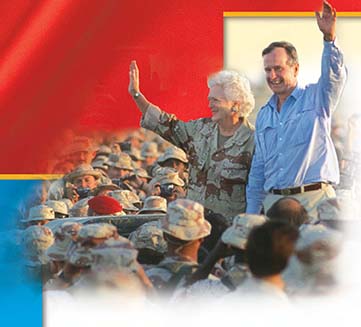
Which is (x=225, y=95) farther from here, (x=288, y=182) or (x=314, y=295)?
(x=314, y=295)

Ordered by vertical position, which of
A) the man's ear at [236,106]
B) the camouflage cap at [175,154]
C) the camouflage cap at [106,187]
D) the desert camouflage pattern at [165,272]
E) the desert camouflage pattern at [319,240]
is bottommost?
the desert camouflage pattern at [165,272]

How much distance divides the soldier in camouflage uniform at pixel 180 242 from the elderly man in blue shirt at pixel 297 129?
0.20m

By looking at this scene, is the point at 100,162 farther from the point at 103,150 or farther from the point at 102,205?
the point at 102,205

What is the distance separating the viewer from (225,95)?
6.14m

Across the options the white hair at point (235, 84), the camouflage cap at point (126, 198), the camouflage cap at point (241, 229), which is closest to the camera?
the camouflage cap at point (241, 229)

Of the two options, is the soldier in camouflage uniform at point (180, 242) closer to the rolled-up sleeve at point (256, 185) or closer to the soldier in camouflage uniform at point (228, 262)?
the soldier in camouflage uniform at point (228, 262)

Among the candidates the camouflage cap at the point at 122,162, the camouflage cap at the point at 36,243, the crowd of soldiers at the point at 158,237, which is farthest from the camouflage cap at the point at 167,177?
the camouflage cap at the point at 36,243

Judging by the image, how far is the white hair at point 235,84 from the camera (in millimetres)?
6109

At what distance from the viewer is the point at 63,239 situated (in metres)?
6.14

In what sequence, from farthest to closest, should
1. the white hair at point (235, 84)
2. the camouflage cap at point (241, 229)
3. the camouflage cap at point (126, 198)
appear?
the camouflage cap at point (126, 198) → the white hair at point (235, 84) → the camouflage cap at point (241, 229)

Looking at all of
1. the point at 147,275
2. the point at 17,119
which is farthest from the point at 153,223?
the point at 17,119

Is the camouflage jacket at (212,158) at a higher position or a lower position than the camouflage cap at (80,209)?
higher

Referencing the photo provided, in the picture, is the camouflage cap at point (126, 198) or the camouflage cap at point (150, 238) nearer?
the camouflage cap at point (150, 238)

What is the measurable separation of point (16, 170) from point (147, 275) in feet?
2.09
